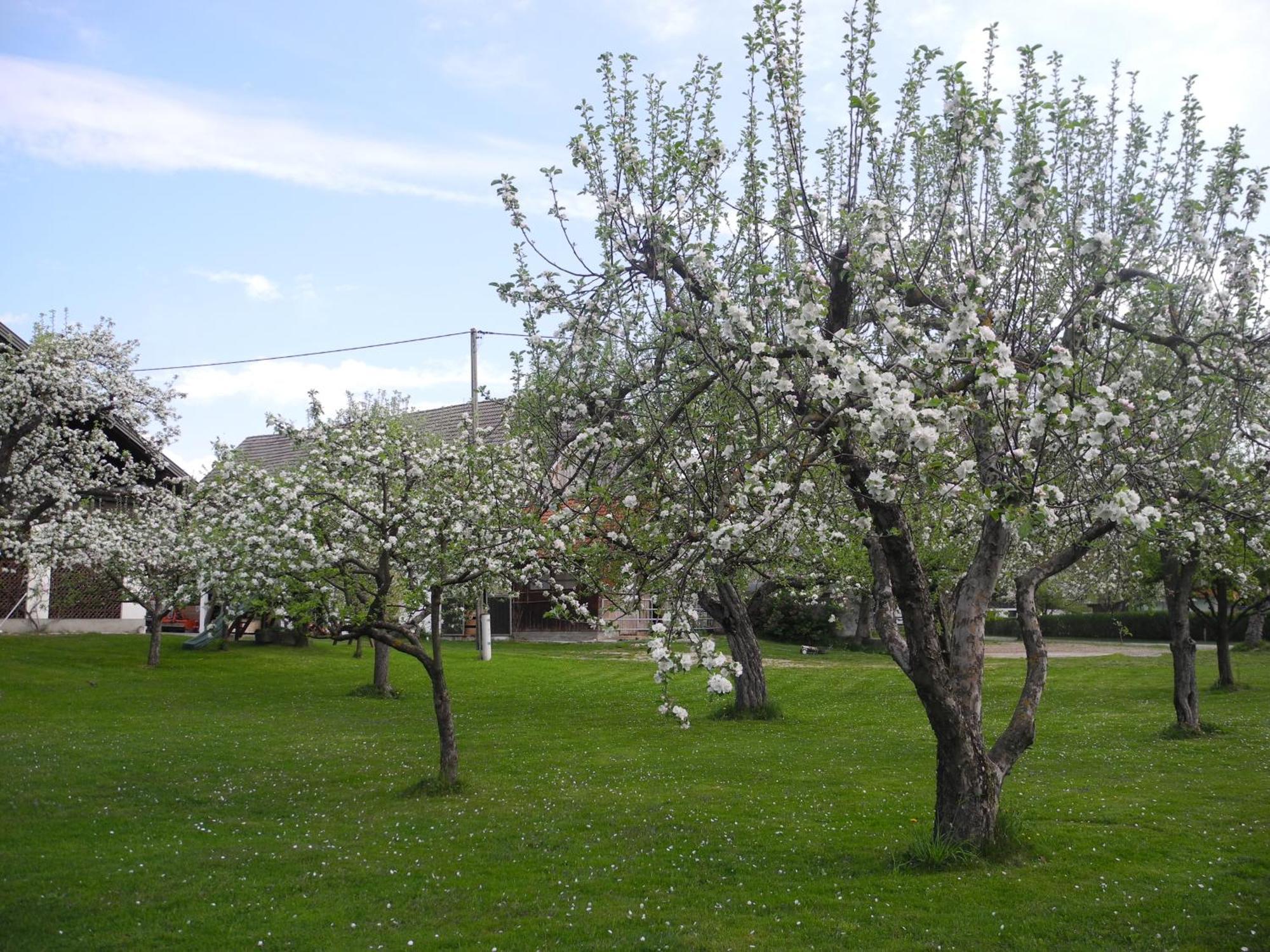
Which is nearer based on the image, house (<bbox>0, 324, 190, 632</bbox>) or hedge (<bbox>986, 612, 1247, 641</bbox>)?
house (<bbox>0, 324, 190, 632</bbox>)

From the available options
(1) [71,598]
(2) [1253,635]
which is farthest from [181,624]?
(2) [1253,635]

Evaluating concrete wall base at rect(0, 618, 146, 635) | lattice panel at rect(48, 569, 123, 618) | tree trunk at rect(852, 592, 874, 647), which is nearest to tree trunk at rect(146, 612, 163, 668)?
lattice panel at rect(48, 569, 123, 618)

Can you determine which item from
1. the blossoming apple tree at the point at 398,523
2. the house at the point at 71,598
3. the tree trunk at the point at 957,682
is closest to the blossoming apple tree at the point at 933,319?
the tree trunk at the point at 957,682

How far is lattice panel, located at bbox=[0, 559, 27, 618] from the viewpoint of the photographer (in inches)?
1236

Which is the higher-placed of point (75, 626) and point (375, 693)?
point (75, 626)

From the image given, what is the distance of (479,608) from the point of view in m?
19.4

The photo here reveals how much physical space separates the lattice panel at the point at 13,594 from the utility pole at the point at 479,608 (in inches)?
537

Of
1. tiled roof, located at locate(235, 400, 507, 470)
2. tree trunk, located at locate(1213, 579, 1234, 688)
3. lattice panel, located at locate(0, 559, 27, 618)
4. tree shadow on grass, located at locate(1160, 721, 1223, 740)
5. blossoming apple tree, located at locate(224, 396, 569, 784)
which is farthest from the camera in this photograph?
tiled roof, located at locate(235, 400, 507, 470)

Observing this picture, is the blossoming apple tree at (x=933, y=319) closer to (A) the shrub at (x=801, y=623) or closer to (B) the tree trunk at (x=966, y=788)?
(B) the tree trunk at (x=966, y=788)

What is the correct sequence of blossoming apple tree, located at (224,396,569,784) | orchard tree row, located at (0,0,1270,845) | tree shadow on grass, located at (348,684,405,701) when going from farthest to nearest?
1. tree shadow on grass, located at (348,684,405,701)
2. blossoming apple tree, located at (224,396,569,784)
3. orchard tree row, located at (0,0,1270,845)

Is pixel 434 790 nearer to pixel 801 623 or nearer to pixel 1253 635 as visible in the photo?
pixel 801 623

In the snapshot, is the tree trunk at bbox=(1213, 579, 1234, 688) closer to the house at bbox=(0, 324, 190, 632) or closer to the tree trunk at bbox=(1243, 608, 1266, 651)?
the tree trunk at bbox=(1243, 608, 1266, 651)

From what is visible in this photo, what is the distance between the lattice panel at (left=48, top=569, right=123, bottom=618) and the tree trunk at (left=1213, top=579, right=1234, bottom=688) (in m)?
28.0

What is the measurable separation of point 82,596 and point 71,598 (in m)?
0.67
